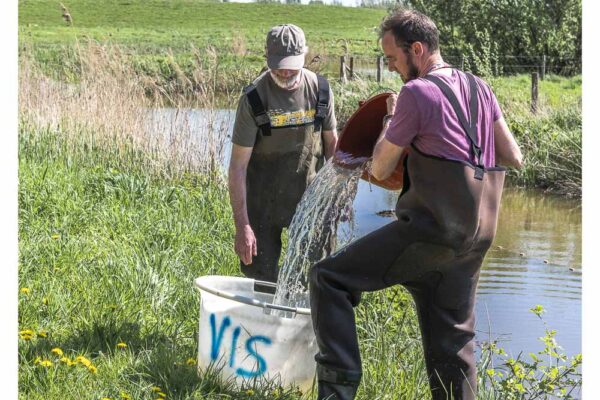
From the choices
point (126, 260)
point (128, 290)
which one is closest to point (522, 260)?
point (126, 260)

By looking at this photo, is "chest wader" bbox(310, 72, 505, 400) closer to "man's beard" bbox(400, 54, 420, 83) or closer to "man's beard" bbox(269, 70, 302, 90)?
"man's beard" bbox(400, 54, 420, 83)

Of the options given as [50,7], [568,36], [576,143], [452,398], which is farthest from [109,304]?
[50,7]

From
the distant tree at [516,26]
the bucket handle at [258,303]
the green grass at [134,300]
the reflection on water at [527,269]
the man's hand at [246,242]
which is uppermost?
the distant tree at [516,26]

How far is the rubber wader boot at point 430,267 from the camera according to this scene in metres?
3.70

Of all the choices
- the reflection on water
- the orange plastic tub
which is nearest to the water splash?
the orange plastic tub

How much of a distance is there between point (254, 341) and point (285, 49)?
1438 millimetres

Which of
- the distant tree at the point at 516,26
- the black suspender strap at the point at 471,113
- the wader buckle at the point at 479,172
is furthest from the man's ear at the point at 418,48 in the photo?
the distant tree at the point at 516,26

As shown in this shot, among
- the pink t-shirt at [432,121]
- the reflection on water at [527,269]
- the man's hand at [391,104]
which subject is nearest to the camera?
the pink t-shirt at [432,121]

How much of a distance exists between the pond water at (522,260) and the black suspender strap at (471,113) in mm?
1411

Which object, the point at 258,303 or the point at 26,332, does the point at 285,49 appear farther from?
the point at 26,332

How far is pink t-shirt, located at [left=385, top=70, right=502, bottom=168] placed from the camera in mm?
3586

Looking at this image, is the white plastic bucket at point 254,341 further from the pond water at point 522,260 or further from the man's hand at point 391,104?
the pond water at point 522,260

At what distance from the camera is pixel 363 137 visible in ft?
14.5

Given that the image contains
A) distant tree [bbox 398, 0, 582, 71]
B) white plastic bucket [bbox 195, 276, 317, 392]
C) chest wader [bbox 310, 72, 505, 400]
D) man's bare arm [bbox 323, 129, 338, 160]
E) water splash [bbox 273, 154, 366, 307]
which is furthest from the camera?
distant tree [bbox 398, 0, 582, 71]
